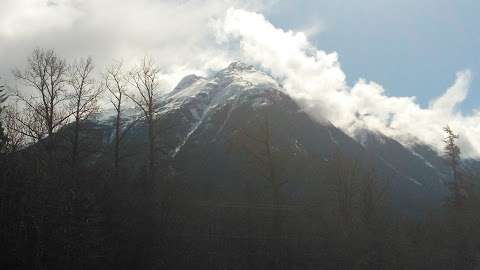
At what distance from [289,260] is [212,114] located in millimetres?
116223

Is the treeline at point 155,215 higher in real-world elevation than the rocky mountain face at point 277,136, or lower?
lower

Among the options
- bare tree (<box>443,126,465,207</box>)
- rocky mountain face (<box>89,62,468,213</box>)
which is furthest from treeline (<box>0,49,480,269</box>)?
rocky mountain face (<box>89,62,468,213</box>)

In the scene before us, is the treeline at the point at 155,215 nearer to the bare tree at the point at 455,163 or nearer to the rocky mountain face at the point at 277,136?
the bare tree at the point at 455,163

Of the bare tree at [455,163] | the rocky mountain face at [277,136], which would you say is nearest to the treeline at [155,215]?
the bare tree at [455,163]

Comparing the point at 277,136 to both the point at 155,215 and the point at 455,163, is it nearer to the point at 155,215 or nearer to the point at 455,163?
the point at 455,163

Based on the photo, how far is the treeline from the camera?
1755 cm

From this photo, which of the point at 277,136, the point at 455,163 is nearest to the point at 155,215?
the point at 455,163

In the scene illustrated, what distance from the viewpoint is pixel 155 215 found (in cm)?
2297

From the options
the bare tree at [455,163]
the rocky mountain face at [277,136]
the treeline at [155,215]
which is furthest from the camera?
the rocky mountain face at [277,136]

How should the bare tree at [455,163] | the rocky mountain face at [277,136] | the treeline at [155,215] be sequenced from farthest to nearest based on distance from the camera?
the rocky mountain face at [277,136] → the bare tree at [455,163] → the treeline at [155,215]

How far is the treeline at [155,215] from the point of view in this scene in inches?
691

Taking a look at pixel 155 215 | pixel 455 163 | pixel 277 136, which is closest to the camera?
pixel 155 215

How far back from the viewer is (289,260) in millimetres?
26609

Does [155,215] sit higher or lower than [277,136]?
lower
